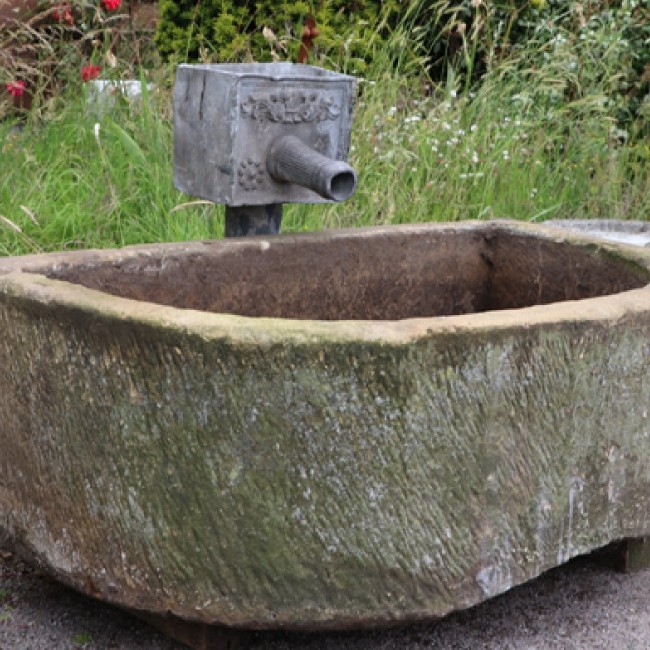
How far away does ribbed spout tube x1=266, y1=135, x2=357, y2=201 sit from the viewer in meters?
Answer: 2.62

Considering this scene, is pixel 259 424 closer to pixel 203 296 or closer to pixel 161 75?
pixel 203 296

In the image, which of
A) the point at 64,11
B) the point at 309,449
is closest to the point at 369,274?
the point at 309,449

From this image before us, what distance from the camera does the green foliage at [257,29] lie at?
5020 millimetres

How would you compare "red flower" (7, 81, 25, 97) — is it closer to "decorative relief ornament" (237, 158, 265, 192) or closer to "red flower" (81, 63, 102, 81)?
"red flower" (81, 63, 102, 81)

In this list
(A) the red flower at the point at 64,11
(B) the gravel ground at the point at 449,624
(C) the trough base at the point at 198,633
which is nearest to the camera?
(C) the trough base at the point at 198,633

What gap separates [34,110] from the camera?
4.26m

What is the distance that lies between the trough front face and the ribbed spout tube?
64cm

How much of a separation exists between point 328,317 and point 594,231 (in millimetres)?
1283

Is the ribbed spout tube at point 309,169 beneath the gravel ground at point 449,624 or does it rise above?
above

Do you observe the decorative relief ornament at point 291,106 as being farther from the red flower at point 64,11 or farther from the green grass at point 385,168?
the red flower at point 64,11

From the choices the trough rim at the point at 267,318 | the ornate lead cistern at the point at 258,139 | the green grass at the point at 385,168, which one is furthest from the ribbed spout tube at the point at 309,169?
the green grass at the point at 385,168

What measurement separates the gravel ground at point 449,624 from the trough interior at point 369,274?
2.11 ft

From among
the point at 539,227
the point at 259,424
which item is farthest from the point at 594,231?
the point at 259,424

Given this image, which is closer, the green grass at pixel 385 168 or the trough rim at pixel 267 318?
the trough rim at pixel 267 318
